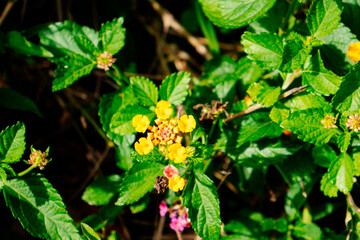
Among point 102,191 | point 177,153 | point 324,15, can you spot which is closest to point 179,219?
point 102,191

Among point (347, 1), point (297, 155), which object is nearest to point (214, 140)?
point (297, 155)

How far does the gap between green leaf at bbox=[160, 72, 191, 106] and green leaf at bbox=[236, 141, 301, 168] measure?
462 millimetres

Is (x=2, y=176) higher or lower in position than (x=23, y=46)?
lower

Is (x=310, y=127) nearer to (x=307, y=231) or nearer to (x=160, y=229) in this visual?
(x=307, y=231)

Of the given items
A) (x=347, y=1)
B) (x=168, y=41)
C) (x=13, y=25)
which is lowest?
(x=168, y=41)

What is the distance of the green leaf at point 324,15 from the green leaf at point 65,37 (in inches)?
45.0

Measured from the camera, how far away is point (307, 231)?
1894 millimetres

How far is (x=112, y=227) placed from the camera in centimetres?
237

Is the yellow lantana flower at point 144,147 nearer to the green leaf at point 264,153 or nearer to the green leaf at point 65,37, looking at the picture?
the green leaf at point 264,153

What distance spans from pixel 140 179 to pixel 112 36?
29.4 inches

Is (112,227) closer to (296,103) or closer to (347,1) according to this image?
(296,103)

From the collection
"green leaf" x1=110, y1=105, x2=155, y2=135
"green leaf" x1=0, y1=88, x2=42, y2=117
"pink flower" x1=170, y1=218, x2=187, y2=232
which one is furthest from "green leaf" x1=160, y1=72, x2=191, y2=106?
"green leaf" x1=0, y1=88, x2=42, y2=117

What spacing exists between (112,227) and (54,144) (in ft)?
2.61

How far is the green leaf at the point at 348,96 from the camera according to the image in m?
1.39
